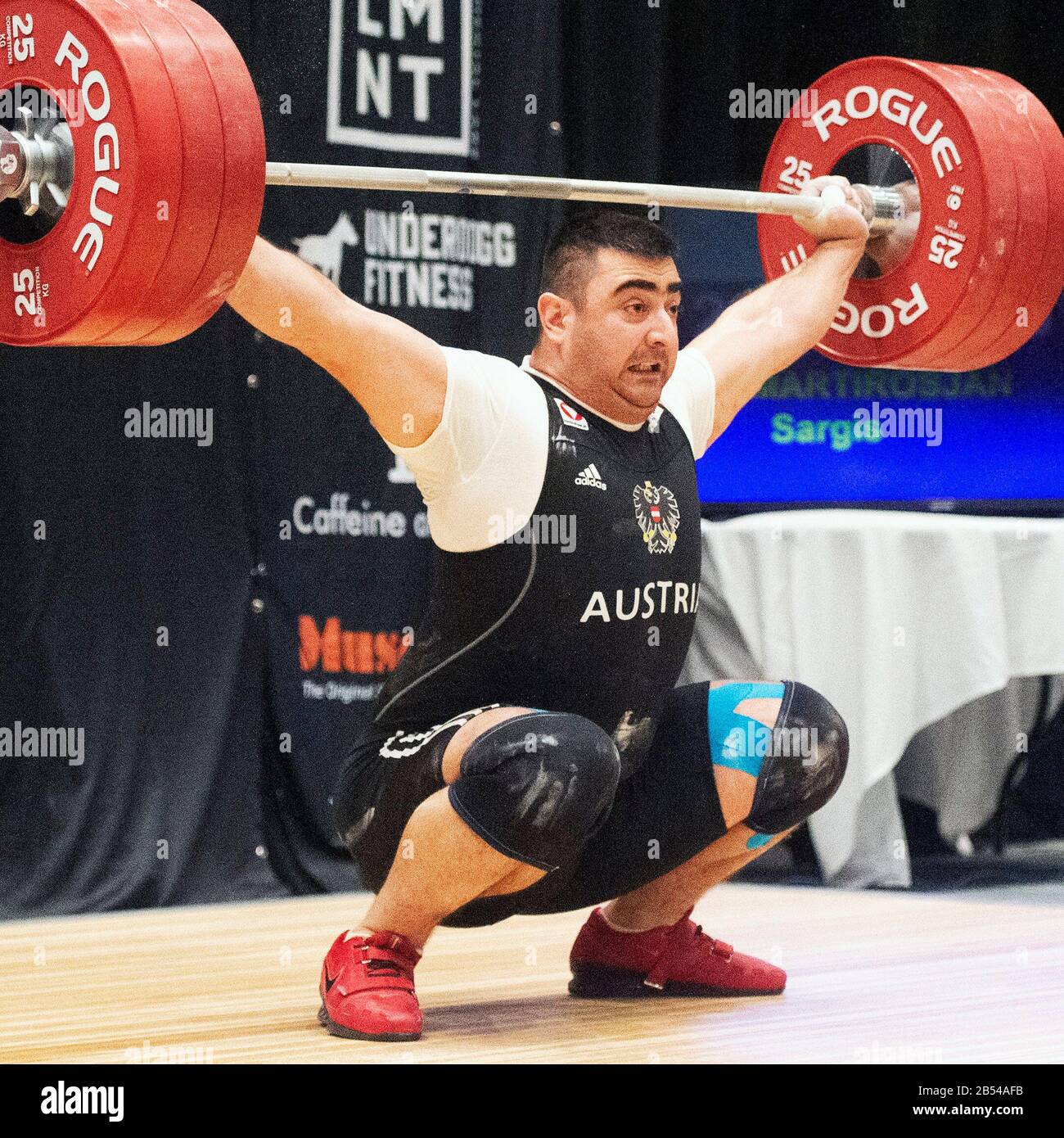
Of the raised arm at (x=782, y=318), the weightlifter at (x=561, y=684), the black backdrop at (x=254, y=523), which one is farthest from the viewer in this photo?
the black backdrop at (x=254, y=523)

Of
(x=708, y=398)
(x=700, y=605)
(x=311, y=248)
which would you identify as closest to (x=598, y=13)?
(x=311, y=248)

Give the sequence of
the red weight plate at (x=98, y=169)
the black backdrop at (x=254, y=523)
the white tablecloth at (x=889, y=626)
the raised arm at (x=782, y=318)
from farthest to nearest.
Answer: the white tablecloth at (x=889, y=626)
the black backdrop at (x=254, y=523)
the raised arm at (x=782, y=318)
the red weight plate at (x=98, y=169)

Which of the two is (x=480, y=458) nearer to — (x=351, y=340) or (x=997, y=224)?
(x=351, y=340)

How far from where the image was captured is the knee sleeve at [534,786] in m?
2.49

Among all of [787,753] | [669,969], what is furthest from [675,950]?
[787,753]

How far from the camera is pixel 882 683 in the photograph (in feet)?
13.8

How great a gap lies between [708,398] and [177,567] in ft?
5.17

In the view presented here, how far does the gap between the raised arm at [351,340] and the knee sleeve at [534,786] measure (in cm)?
43

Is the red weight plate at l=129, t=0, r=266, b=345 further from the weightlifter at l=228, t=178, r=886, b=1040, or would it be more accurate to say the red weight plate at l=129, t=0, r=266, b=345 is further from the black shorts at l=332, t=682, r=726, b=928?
the black shorts at l=332, t=682, r=726, b=928

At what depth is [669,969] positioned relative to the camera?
2.92 m

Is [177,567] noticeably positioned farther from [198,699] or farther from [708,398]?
[708,398]

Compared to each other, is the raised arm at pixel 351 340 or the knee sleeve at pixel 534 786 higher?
the raised arm at pixel 351 340

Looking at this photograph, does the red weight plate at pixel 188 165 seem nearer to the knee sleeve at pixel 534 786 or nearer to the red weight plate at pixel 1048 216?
the knee sleeve at pixel 534 786

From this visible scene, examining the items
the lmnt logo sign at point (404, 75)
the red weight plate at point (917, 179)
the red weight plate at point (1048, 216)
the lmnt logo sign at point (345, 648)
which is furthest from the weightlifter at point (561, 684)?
the lmnt logo sign at point (404, 75)
